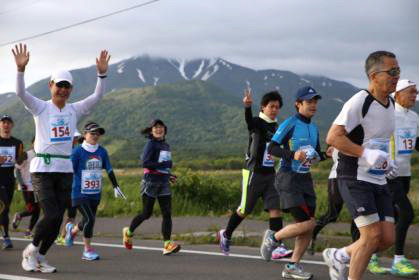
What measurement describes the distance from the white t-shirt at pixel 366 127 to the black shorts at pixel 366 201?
0.19ft

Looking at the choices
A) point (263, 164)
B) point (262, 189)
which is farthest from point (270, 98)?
point (262, 189)

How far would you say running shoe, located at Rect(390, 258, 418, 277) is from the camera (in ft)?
23.2

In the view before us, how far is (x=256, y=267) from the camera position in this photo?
304 inches

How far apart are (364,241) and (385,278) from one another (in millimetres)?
1525

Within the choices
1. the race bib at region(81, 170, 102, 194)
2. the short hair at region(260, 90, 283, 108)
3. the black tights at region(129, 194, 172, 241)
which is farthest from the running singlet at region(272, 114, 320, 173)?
the race bib at region(81, 170, 102, 194)

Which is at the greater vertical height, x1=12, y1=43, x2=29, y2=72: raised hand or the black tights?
x1=12, y1=43, x2=29, y2=72: raised hand

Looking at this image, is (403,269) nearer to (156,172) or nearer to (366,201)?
(366,201)

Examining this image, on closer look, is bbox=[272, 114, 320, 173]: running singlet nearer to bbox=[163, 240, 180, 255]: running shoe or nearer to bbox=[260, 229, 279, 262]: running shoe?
bbox=[260, 229, 279, 262]: running shoe

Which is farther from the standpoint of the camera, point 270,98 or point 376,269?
point 270,98

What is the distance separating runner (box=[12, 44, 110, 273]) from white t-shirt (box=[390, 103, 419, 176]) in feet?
11.5

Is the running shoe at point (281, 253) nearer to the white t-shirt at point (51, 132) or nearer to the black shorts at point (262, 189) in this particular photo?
the black shorts at point (262, 189)

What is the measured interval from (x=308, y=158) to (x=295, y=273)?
44.7 inches

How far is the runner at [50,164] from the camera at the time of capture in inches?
293

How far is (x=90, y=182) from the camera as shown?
9.16m
